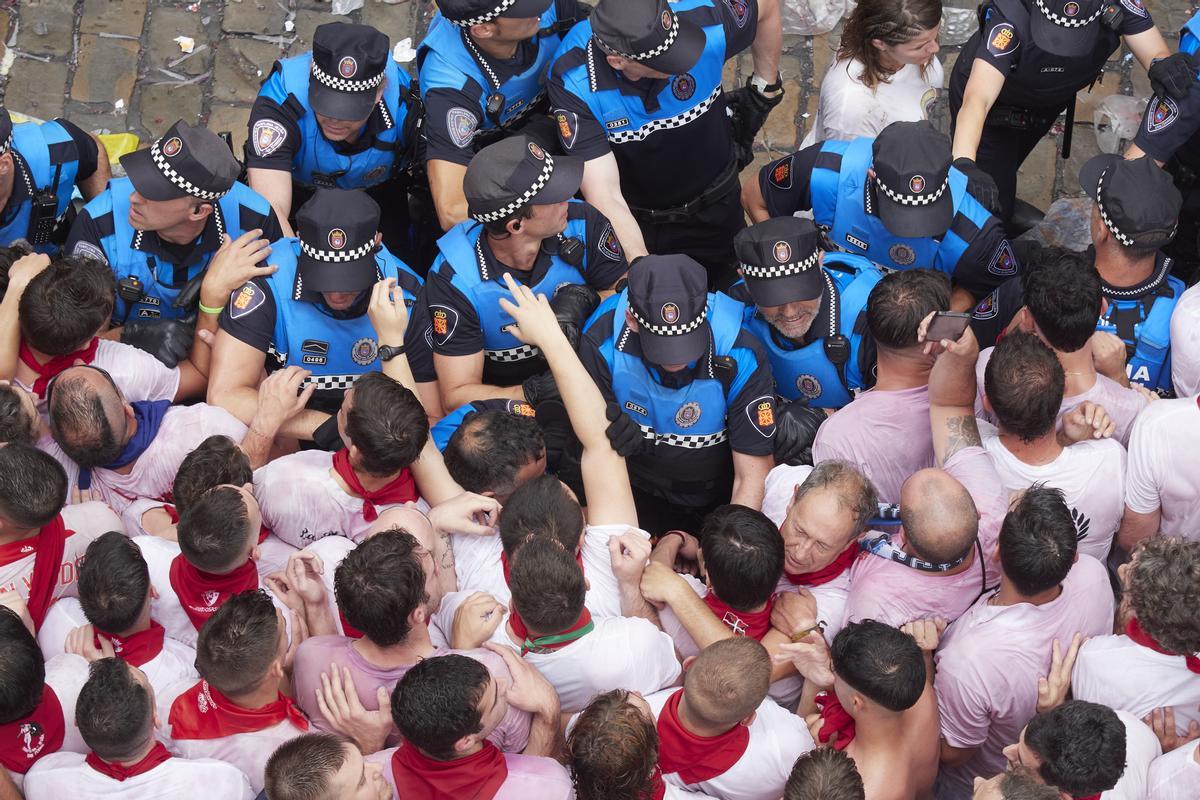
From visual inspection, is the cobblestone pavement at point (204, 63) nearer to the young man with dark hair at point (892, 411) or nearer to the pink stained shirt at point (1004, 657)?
the young man with dark hair at point (892, 411)

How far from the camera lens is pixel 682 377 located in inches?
173

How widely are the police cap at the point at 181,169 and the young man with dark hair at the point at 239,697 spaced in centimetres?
197

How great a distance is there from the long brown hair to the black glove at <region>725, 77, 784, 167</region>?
0.63 metres

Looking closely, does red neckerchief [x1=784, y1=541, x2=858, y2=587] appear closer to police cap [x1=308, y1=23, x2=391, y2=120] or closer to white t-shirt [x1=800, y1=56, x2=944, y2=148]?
white t-shirt [x1=800, y1=56, x2=944, y2=148]

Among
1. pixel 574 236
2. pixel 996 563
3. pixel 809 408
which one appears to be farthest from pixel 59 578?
pixel 996 563

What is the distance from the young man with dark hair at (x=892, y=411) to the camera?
4.30 metres

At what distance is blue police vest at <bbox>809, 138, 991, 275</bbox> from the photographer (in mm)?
4938

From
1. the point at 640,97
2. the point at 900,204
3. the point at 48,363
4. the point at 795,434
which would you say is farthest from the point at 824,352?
the point at 48,363

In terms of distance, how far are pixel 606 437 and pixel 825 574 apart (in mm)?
909

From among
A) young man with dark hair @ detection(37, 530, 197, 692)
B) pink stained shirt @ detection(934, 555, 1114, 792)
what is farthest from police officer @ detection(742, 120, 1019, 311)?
young man with dark hair @ detection(37, 530, 197, 692)

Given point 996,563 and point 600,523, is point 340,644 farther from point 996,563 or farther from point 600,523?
point 996,563

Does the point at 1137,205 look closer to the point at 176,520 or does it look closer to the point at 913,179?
the point at 913,179

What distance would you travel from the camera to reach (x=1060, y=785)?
3.15 meters

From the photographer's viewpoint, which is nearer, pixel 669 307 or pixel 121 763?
pixel 121 763
